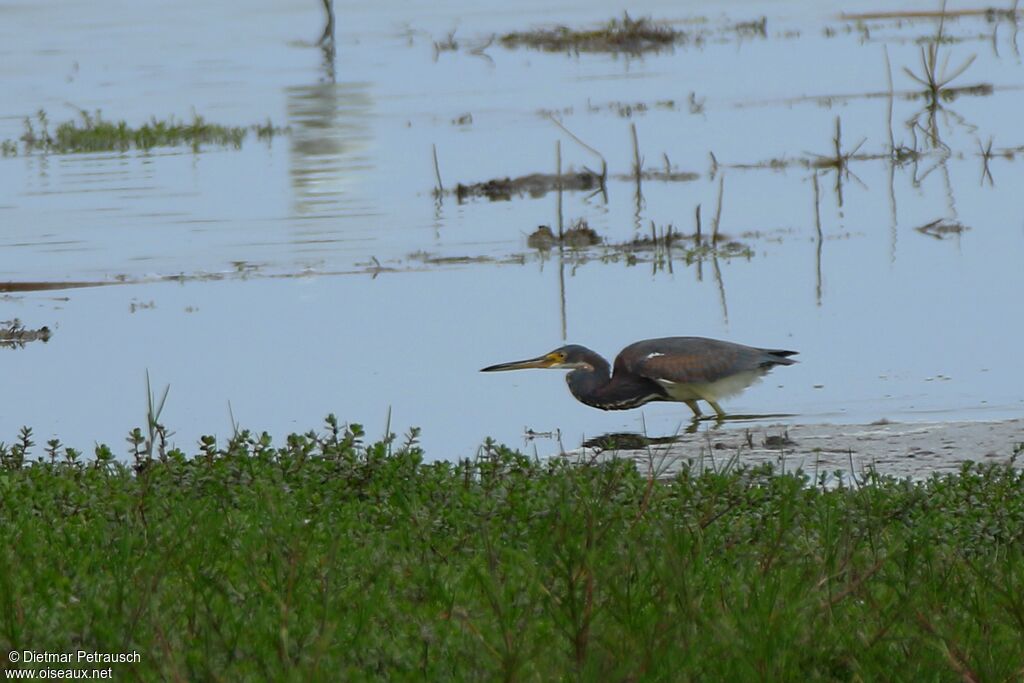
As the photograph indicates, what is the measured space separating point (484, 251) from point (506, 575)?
998 cm

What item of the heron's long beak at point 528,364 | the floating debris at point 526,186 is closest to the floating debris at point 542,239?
the floating debris at point 526,186

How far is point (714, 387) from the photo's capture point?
10508 millimetres

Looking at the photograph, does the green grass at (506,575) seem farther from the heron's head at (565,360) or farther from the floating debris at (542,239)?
the floating debris at (542,239)

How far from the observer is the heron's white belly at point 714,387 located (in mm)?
10484

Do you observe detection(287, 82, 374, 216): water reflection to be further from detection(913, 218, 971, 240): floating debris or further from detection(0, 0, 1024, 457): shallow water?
detection(913, 218, 971, 240): floating debris

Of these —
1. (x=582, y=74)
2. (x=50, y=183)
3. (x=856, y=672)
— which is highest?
(x=582, y=74)

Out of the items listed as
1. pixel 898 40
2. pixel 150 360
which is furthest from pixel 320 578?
pixel 898 40

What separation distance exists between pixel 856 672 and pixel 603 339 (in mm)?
7632

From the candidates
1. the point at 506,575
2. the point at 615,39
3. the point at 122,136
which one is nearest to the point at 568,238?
the point at 122,136

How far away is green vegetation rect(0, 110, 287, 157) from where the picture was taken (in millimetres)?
22156

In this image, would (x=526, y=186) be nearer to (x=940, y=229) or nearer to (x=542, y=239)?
(x=542, y=239)

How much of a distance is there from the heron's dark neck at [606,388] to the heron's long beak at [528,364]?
179mm

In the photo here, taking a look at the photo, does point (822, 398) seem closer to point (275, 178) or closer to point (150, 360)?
point (150, 360)

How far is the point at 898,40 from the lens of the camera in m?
32.2
